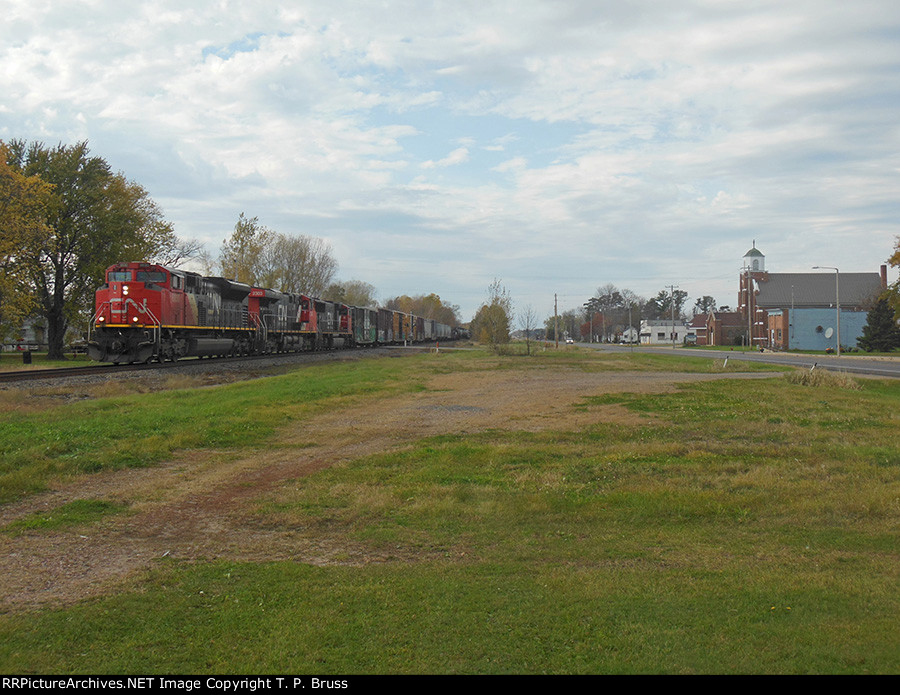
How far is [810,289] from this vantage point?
104m

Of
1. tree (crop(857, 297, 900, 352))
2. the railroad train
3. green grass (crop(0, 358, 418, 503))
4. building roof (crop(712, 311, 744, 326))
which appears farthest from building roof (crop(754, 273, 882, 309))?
green grass (crop(0, 358, 418, 503))

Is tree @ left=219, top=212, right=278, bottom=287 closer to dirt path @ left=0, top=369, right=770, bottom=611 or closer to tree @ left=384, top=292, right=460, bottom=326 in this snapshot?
dirt path @ left=0, top=369, right=770, bottom=611

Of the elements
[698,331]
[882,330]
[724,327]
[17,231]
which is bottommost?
[882,330]

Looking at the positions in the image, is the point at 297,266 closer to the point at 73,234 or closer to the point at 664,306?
the point at 73,234

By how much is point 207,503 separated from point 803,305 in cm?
10957

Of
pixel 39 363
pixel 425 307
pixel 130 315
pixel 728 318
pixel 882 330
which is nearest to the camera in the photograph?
pixel 130 315

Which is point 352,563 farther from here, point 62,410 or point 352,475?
point 62,410

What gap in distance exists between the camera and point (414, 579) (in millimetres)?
5379

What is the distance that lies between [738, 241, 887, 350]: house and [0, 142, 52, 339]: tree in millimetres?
73079

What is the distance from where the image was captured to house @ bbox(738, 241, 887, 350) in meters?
77.9

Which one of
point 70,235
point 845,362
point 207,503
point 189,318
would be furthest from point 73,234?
point 845,362

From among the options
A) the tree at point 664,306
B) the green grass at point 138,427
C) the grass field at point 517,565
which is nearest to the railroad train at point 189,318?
the green grass at point 138,427
